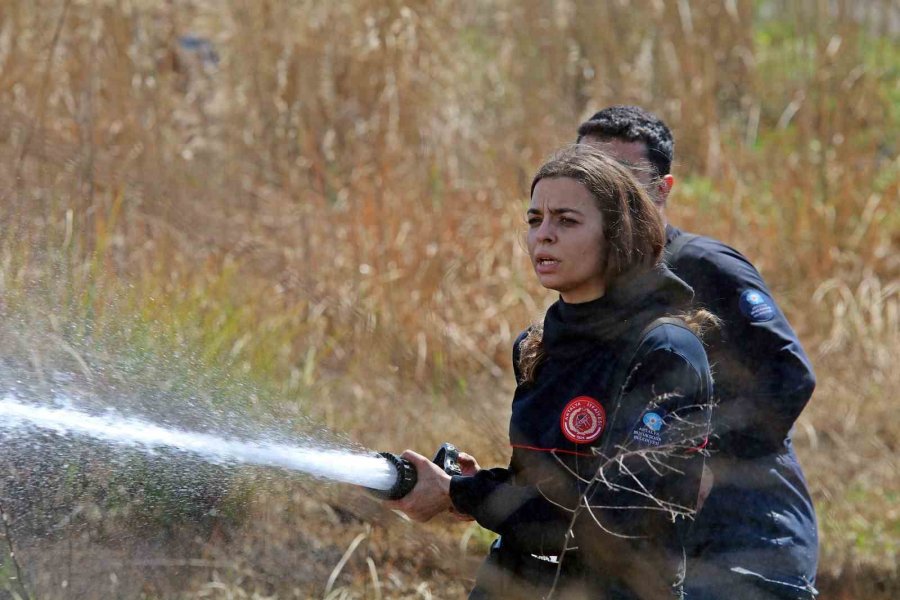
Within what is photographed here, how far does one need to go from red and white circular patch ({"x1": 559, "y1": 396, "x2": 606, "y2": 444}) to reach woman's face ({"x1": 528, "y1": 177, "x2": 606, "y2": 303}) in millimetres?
225

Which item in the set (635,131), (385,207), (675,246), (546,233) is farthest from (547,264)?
(385,207)

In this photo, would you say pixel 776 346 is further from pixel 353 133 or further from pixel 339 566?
pixel 353 133

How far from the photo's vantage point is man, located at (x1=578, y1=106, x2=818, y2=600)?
271 cm

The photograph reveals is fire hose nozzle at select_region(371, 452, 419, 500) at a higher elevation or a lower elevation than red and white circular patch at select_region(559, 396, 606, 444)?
lower

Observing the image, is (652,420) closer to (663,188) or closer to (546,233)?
(546,233)

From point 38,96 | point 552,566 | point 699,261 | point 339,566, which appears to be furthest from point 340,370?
point 552,566

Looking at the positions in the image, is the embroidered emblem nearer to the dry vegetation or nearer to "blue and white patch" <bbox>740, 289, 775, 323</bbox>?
"blue and white patch" <bbox>740, 289, 775, 323</bbox>

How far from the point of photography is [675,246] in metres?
2.89

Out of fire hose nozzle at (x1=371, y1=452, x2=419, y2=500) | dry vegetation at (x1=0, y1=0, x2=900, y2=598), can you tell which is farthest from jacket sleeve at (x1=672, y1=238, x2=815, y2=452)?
dry vegetation at (x1=0, y1=0, x2=900, y2=598)

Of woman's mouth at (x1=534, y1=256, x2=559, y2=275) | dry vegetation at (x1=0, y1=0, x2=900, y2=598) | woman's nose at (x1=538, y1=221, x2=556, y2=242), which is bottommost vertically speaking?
dry vegetation at (x1=0, y1=0, x2=900, y2=598)

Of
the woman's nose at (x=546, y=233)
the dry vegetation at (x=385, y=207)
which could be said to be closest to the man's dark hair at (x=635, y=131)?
the woman's nose at (x=546, y=233)

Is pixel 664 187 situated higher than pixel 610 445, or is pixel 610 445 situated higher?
pixel 664 187

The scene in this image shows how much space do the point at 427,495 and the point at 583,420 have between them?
1.25 feet

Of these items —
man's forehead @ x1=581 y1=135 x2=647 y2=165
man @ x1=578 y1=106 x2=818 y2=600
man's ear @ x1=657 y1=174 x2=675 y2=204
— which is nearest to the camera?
man @ x1=578 y1=106 x2=818 y2=600
